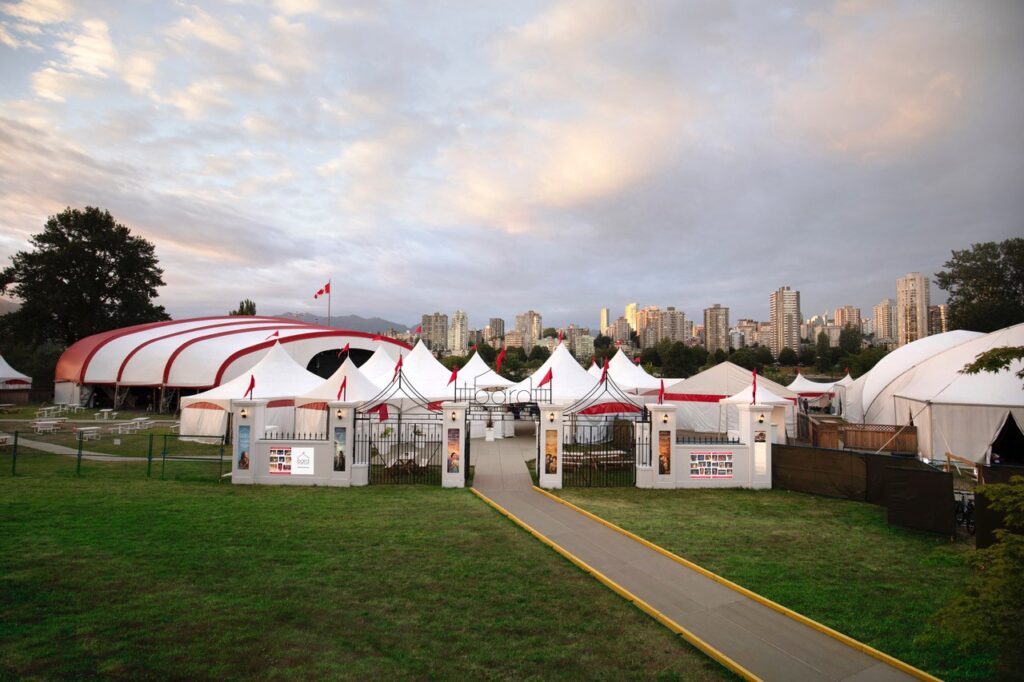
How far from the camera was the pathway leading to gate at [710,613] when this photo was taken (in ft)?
16.1

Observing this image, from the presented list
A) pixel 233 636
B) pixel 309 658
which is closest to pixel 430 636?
pixel 309 658

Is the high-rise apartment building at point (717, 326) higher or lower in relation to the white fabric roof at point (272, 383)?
higher

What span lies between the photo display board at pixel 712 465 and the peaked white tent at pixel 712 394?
12.1 m

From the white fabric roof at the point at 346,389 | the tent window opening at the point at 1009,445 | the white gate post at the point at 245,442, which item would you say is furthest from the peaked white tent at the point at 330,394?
the tent window opening at the point at 1009,445

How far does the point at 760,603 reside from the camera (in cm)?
629

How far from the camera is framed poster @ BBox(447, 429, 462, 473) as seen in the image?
13.4m

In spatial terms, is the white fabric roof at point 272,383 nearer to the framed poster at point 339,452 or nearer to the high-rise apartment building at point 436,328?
the framed poster at point 339,452

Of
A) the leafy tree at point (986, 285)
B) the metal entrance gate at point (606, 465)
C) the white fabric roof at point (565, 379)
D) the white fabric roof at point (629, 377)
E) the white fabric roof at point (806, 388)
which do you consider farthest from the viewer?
the leafy tree at point (986, 285)

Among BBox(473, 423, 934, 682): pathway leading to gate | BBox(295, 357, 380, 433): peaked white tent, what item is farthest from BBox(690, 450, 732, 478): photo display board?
BBox(295, 357, 380, 433): peaked white tent

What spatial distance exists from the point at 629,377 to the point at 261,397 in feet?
60.0

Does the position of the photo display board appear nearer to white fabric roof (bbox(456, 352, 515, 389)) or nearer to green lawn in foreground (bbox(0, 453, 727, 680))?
green lawn in foreground (bbox(0, 453, 727, 680))

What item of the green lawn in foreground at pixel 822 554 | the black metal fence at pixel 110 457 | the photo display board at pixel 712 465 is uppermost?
the photo display board at pixel 712 465

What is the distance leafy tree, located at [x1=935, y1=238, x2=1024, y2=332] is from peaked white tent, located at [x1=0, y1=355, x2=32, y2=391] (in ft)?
241

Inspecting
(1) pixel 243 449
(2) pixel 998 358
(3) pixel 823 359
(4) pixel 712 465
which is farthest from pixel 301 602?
(3) pixel 823 359
